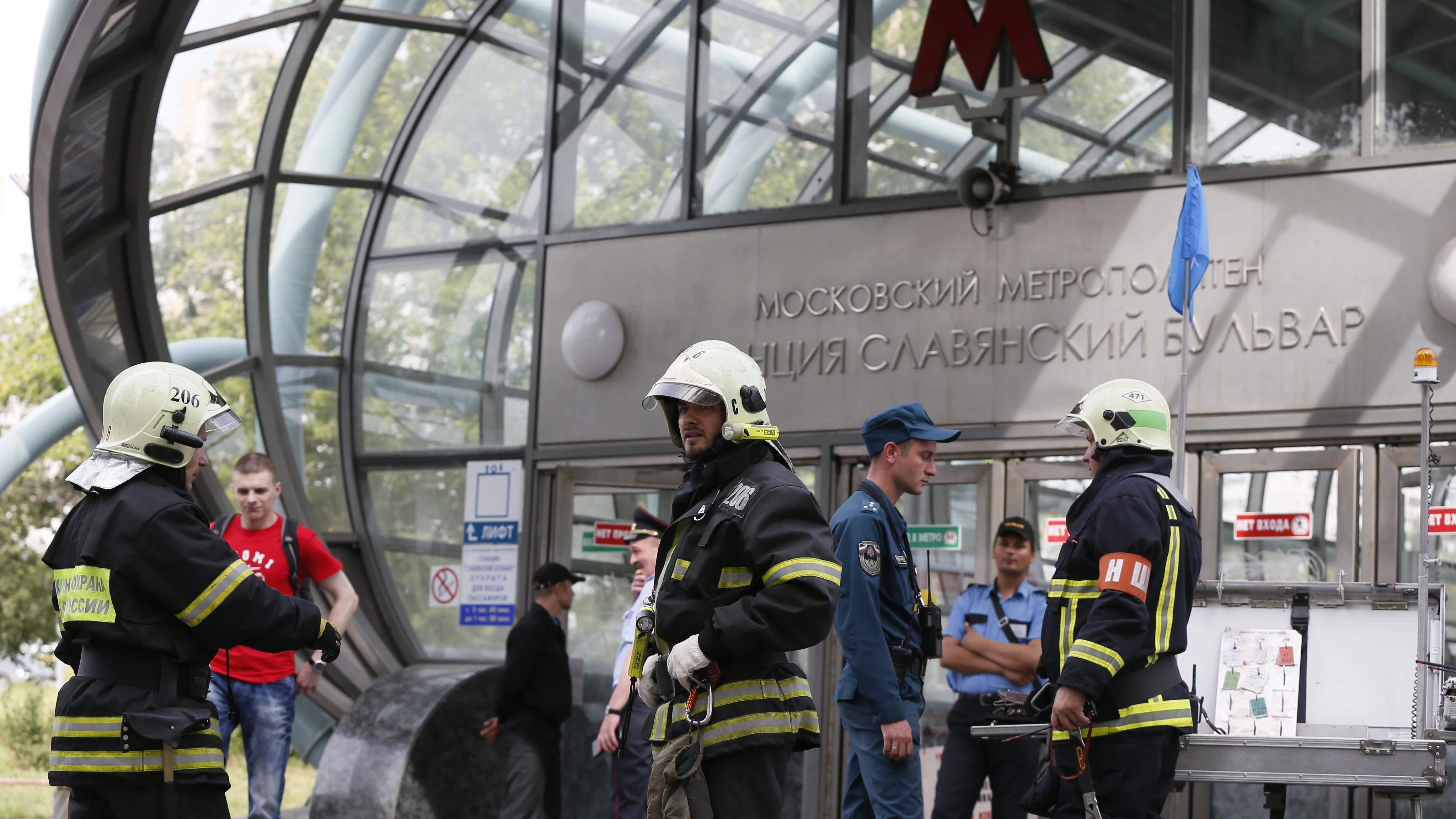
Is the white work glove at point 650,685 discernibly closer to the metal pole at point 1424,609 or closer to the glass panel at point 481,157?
the metal pole at point 1424,609

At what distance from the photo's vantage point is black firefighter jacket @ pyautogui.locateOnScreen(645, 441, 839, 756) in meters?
4.39

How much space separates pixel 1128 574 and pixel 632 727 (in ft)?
12.4

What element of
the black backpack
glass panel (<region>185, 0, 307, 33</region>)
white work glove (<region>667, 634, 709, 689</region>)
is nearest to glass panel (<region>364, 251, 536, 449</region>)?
glass panel (<region>185, 0, 307, 33</region>)

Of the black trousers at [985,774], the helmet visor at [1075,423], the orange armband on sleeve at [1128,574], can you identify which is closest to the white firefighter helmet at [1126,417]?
the helmet visor at [1075,423]

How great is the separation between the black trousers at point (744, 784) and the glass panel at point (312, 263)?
368 inches

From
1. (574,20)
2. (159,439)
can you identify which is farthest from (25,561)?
(159,439)

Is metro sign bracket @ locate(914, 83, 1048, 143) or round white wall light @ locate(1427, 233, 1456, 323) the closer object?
round white wall light @ locate(1427, 233, 1456, 323)

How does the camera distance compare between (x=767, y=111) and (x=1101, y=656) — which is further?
(x=767, y=111)

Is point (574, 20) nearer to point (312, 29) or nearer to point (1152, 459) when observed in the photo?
point (312, 29)

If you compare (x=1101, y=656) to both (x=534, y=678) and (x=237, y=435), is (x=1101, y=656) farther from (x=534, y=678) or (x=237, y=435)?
(x=237, y=435)

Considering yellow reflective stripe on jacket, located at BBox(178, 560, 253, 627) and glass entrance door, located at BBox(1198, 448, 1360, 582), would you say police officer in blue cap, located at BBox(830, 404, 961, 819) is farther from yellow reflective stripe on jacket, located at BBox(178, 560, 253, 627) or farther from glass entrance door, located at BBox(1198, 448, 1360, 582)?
glass entrance door, located at BBox(1198, 448, 1360, 582)

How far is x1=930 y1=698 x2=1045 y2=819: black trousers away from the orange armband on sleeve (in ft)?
9.23

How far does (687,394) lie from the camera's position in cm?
464

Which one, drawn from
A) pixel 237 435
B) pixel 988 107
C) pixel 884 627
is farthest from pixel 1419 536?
pixel 237 435
